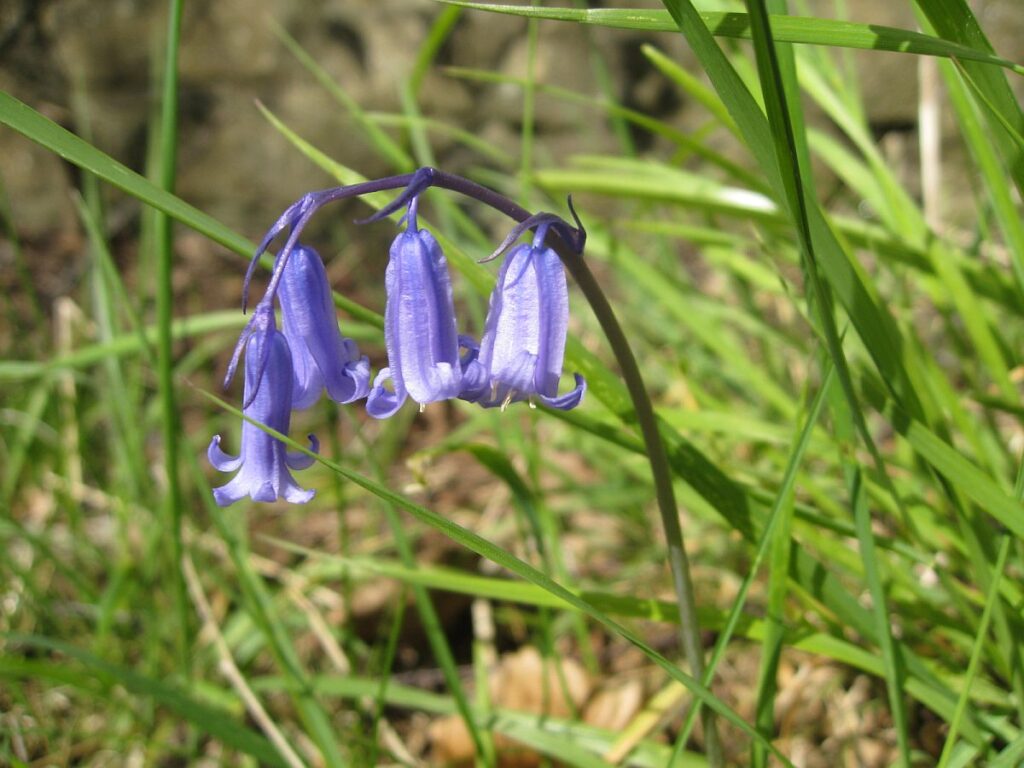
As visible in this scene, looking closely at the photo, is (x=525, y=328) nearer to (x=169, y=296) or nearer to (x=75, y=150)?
(x=75, y=150)

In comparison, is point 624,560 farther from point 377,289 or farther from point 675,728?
point 377,289

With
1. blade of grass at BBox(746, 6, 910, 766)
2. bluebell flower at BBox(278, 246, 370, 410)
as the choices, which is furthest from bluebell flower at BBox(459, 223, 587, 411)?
blade of grass at BBox(746, 6, 910, 766)

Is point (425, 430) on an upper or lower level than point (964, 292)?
→ lower

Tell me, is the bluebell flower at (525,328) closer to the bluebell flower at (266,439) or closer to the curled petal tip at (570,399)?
the curled petal tip at (570,399)

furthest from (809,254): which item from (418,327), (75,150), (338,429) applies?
(338,429)

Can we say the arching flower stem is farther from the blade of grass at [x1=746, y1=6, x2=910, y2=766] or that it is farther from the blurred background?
the blurred background

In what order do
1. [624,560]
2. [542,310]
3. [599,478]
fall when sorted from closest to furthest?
[542,310]
[624,560]
[599,478]

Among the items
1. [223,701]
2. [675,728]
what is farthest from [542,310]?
[223,701]
